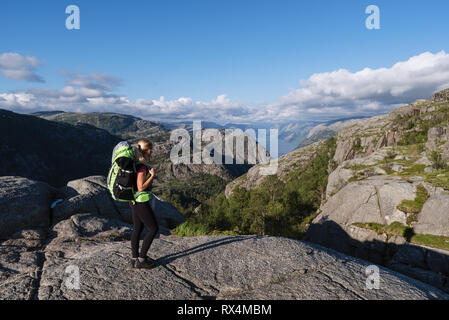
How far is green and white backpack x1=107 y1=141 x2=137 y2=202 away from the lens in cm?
743

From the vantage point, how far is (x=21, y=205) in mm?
14039

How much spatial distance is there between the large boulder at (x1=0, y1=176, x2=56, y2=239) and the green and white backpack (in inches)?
395

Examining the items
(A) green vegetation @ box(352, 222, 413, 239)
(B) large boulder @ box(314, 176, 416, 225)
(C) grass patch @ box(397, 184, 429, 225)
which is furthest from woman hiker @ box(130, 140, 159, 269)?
(B) large boulder @ box(314, 176, 416, 225)

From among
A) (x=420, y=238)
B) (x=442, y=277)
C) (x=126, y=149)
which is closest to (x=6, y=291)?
(x=126, y=149)

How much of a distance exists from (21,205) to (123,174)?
11164 millimetres

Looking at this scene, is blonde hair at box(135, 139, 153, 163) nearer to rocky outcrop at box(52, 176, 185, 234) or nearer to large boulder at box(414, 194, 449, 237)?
rocky outcrop at box(52, 176, 185, 234)

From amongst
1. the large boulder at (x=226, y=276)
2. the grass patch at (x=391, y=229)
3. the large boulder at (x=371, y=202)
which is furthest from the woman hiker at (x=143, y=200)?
the large boulder at (x=371, y=202)

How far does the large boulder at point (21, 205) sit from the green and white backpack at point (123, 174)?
10041 millimetres

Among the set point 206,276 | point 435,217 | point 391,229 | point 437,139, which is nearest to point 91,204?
point 206,276

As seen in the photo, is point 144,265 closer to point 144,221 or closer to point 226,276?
point 144,221

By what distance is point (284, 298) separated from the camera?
6.71 meters

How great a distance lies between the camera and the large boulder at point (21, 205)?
13078mm

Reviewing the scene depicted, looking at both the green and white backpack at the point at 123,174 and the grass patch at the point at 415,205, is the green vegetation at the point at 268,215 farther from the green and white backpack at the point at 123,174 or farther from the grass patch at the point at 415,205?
the green and white backpack at the point at 123,174

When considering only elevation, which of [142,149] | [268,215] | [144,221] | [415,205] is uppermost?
[142,149]
